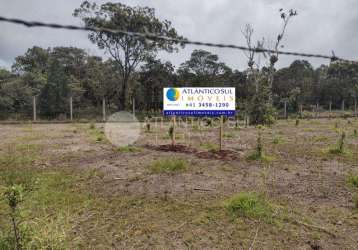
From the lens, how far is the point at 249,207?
3305mm

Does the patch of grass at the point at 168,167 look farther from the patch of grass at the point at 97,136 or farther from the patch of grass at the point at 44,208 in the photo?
the patch of grass at the point at 97,136

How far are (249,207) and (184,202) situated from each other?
0.81 m

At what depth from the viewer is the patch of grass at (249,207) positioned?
318 centimetres

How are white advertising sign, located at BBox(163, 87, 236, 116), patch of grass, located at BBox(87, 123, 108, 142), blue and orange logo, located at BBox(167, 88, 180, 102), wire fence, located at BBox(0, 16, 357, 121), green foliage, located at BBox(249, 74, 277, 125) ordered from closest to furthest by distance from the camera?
wire fence, located at BBox(0, 16, 357, 121) → white advertising sign, located at BBox(163, 87, 236, 116) → blue and orange logo, located at BBox(167, 88, 180, 102) → patch of grass, located at BBox(87, 123, 108, 142) → green foliage, located at BBox(249, 74, 277, 125)

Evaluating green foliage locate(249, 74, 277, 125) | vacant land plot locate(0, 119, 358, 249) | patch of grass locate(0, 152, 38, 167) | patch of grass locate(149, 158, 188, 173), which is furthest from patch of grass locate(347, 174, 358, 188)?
green foliage locate(249, 74, 277, 125)

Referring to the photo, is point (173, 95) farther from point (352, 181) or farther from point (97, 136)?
point (97, 136)

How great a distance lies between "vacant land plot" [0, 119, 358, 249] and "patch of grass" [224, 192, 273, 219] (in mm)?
12

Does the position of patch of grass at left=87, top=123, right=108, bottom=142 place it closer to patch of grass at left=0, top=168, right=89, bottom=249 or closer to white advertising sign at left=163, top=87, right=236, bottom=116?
white advertising sign at left=163, top=87, right=236, bottom=116

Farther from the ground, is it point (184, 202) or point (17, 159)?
point (17, 159)

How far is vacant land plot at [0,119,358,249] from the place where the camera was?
2639 mm

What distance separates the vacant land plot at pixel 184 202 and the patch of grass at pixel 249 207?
0.01m

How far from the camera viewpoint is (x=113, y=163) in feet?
19.4

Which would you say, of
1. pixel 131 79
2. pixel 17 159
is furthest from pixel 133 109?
pixel 17 159

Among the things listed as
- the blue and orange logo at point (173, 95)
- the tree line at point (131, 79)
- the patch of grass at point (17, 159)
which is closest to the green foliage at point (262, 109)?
the tree line at point (131, 79)
